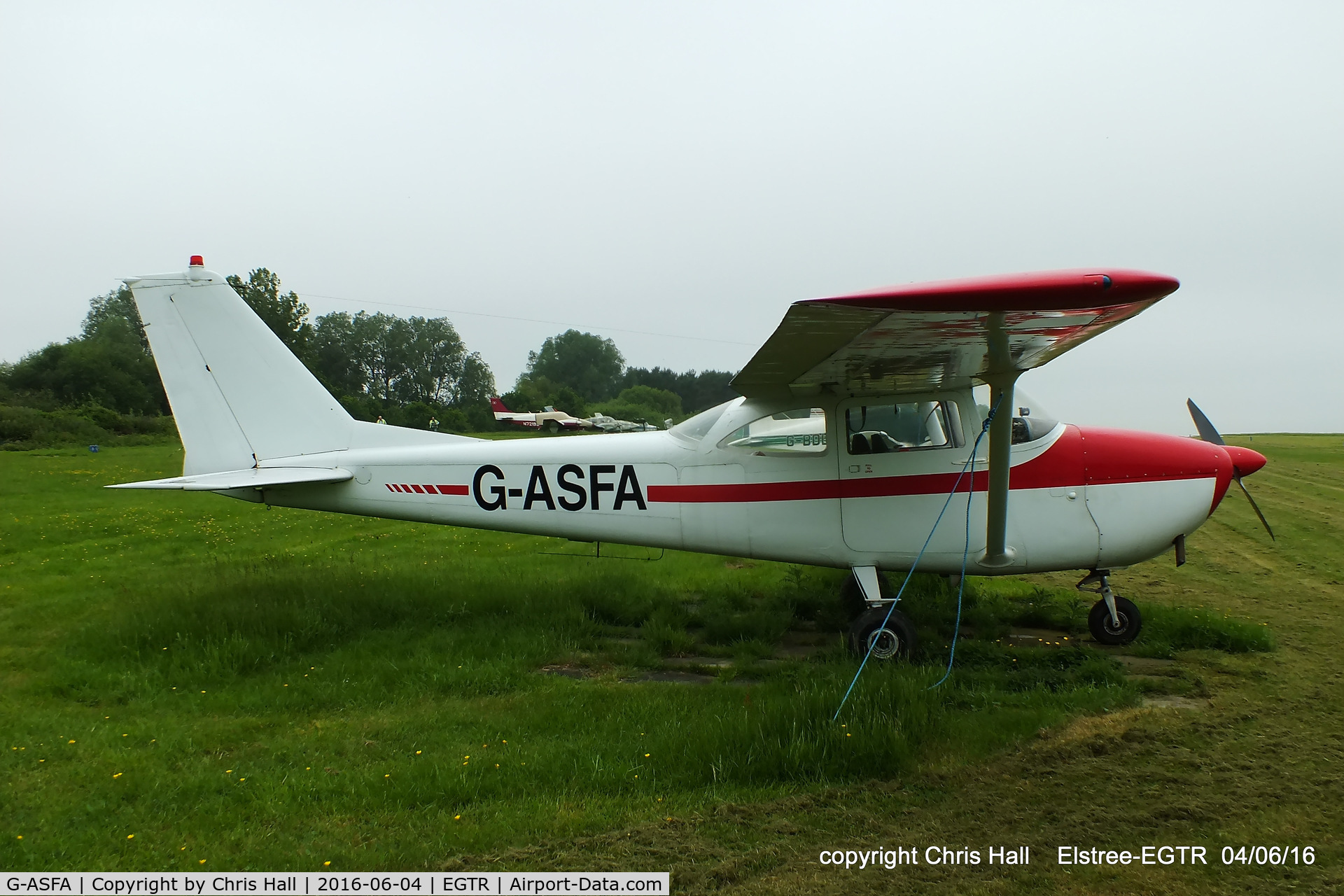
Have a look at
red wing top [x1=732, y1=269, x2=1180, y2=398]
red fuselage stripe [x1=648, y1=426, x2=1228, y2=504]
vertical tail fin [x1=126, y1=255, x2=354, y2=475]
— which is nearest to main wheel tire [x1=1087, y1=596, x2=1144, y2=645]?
red fuselage stripe [x1=648, y1=426, x2=1228, y2=504]

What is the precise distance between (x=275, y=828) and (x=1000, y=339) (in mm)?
4563

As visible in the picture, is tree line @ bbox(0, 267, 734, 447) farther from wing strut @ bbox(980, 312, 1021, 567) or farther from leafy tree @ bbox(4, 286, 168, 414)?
wing strut @ bbox(980, 312, 1021, 567)

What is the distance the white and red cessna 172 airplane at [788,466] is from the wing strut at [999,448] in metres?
0.01

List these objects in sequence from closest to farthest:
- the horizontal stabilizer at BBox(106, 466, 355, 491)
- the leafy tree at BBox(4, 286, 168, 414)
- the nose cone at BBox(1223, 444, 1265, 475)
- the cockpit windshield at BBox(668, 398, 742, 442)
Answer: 1. the nose cone at BBox(1223, 444, 1265, 475)
2. the horizontal stabilizer at BBox(106, 466, 355, 491)
3. the cockpit windshield at BBox(668, 398, 742, 442)
4. the leafy tree at BBox(4, 286, 168, 414)

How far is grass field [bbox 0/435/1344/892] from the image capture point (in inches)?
120

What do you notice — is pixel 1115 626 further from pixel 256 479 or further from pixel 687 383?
pixel 687 383

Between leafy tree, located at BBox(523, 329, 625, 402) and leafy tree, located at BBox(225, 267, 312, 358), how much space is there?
31.2m

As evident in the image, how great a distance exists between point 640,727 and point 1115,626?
4.20m

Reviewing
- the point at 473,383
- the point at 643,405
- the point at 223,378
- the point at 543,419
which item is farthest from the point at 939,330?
the point at 473,383

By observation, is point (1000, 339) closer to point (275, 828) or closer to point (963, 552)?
point (963, 552)

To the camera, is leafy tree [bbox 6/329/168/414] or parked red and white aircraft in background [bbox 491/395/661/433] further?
leafy tree [bbox 6/329/168/414]

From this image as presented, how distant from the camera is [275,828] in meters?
3.19

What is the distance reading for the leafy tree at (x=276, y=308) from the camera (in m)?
48.7

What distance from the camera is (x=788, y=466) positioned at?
236 inches
